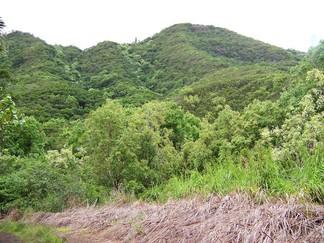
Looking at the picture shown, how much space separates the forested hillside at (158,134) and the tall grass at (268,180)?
2cm

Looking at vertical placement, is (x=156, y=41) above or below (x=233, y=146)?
above

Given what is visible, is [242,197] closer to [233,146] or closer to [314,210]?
[314,210]

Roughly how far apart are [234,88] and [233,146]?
36979 mm

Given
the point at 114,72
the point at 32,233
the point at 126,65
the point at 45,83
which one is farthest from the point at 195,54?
the point at 32,233

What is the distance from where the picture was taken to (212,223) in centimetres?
597

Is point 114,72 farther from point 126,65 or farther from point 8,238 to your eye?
point 8,238

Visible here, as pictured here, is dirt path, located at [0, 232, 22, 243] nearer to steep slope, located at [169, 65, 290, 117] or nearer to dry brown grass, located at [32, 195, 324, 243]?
dry brown grass, located at [32, 195, 324, 243]

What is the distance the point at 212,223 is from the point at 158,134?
19782mm

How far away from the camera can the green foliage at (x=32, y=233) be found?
27.6ft

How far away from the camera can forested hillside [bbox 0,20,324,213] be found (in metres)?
6.89

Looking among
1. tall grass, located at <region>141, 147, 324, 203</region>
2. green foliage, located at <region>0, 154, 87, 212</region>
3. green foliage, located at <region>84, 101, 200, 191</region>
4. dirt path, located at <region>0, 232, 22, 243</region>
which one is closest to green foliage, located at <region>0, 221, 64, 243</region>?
dirt path, located at <region>0, 232, 22, 243</region>

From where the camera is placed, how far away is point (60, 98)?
65.1 m

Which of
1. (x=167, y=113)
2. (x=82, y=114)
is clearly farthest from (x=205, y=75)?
(x=167, y=113)

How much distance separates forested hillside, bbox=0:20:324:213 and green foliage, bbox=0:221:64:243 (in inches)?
103
